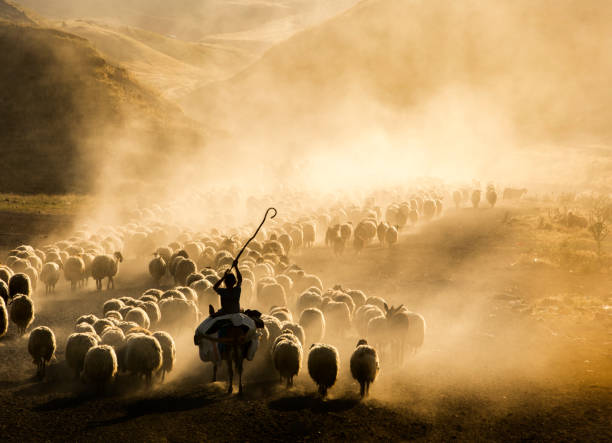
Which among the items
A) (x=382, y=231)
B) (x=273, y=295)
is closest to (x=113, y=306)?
(x=273, y=295)

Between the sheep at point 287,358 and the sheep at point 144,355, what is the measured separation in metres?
2.42

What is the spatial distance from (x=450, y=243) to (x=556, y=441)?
18.1 meters

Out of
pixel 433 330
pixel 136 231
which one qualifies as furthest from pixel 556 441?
pixel 136 231

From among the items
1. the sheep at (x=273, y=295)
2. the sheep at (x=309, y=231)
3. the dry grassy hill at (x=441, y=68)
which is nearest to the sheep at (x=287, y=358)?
the sheep at (x=273, y=295)

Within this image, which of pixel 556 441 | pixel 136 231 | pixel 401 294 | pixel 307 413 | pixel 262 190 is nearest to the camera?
pixel 556 441

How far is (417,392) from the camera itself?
36.4ft

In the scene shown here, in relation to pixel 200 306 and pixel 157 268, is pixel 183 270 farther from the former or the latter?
pixel 200 306

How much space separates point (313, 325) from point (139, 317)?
14.2ft

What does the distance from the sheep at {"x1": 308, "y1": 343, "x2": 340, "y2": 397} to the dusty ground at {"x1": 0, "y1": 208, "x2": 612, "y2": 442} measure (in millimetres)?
312

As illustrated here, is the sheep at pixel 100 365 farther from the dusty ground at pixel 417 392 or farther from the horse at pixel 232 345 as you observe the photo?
the horse at pixel 232 345

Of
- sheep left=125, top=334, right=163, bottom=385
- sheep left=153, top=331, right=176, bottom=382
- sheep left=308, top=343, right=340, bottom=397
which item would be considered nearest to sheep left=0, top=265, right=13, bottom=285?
sheep left=153, top=331, right=176, bottom=382

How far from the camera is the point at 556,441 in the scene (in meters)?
9.10

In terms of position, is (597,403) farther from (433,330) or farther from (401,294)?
(401,294)

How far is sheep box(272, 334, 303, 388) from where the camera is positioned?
11.1 meters
